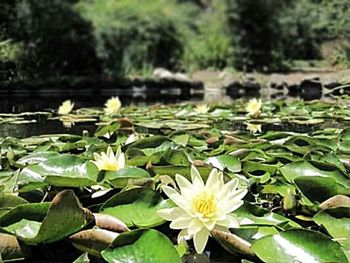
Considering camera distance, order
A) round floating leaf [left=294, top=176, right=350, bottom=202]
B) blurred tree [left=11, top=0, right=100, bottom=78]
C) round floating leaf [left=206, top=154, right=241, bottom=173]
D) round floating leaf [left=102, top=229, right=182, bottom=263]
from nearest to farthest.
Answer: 1. round floating leaf [left=102, top=229, right=182, bottom=263]
2. round floating leaf [left=294, top=176, right=350, bottom=202]
3. round floating leaf [left=206, top=154, right=241, bottom=173]
4. blurred tree [left=11, top=0, right=100, bottom=78]

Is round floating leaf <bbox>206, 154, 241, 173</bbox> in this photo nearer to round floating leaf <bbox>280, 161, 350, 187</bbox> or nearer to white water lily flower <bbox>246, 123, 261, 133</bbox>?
round floating leaf <bbox>280, 161, 350, 187</bbox>

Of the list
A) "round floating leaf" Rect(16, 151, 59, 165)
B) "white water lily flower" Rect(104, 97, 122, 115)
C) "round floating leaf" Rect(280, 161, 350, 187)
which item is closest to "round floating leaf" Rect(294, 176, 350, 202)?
"round floating leaf" Rect(280, 161, 350, 187)

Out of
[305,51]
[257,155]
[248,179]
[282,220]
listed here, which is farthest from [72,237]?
[305,51]

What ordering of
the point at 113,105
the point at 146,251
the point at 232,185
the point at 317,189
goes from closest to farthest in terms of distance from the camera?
1. the point at 146,251
2. the point at 232,185
3. the point at 317,189
4. the point at 113,105

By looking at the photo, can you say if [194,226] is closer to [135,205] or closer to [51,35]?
[135,205]

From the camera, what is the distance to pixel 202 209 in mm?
1062

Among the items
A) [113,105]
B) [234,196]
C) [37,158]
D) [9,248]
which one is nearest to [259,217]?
[234,196]

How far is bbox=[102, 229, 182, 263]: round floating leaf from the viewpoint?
994 millimetres

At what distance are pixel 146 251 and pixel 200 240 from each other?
0.11 m

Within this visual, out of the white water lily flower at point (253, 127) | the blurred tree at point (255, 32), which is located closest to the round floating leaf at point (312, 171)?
the white water lily flower at point (253, 127)

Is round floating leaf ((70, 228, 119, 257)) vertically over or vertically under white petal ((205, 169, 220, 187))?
under

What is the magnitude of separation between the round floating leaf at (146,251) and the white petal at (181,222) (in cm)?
6

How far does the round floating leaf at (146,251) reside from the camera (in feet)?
3.26

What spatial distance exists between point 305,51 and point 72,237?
481 inches
